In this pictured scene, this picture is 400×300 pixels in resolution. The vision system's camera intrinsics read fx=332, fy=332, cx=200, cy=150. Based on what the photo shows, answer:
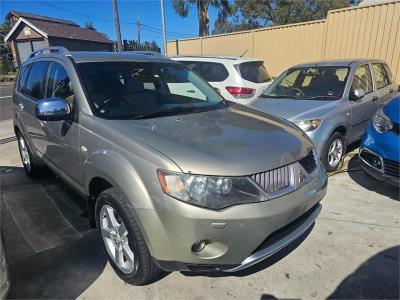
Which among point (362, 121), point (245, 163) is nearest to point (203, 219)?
point (245, 163)

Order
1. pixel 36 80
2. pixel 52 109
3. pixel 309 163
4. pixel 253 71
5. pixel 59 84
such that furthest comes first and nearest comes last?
pixel 253 71 < pixel 36 80 < pixel 59 84 < pixel 52 109 < pixel 309 163

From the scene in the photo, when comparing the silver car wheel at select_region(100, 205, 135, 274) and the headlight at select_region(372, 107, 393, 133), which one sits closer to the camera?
the silver car wheel at select_region(100, 205, 135, 274)

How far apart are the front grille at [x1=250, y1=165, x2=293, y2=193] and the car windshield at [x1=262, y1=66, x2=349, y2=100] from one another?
316cm

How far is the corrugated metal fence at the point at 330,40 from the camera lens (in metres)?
9.80

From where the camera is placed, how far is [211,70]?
7527mm

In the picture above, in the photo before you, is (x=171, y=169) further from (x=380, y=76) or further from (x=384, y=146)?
(x=380, y=76)

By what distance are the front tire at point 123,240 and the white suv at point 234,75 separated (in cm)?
462

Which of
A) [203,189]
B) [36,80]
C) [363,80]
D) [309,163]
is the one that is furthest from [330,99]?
[36,80]

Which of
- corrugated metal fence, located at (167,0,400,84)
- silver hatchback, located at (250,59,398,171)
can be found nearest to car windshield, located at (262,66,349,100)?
silver hatchback, located at (250,59,398,171)

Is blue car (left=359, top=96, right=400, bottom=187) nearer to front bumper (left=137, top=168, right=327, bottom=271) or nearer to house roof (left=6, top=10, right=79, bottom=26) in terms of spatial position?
front bumper (left=137, top=168, right=327, bottom=271)

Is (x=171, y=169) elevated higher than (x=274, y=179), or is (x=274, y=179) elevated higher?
(x=171, y=169)

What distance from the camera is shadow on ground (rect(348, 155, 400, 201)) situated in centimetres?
407

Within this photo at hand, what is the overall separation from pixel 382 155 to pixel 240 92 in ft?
12.0

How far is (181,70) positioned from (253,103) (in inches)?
76.4
